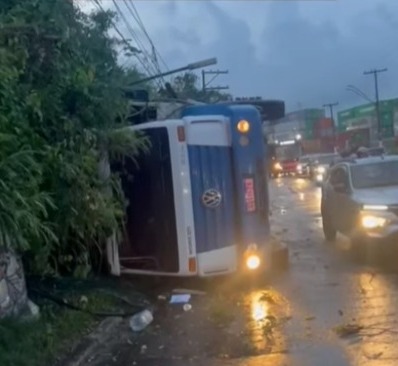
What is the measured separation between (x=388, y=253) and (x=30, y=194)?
7181 mm

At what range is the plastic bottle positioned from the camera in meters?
9.38

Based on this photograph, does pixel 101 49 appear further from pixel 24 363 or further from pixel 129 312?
pixel 24 363

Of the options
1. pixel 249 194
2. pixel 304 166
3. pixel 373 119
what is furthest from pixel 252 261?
pixel 373 119

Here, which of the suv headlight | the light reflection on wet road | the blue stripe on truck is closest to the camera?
the light reflection on wet road

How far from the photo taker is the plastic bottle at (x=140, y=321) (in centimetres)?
938

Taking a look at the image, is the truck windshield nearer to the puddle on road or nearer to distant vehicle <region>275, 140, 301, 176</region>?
distant vehicle <region>275, 140, 301, 176</region>

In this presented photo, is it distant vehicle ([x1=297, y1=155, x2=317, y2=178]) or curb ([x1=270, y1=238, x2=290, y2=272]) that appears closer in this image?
curb ([x1=270, y1=238, x2=290, y2=272])

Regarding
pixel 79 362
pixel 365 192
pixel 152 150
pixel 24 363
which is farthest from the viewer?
Answer: pixel 365 192

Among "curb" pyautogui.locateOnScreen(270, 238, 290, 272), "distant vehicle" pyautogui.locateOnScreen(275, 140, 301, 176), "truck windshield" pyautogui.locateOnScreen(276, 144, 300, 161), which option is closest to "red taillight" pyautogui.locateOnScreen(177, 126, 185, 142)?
"curb" pyautogui.locateOnScreen(270, 238, 290, 272)

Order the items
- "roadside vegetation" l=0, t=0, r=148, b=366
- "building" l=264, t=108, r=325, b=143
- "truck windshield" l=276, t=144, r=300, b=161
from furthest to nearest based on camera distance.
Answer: "building" l=264, t=108, r=325, b=143, "truck windshield" l=276, t=144, r=300, b=161, "roadside vegetation" l=0, t=0, r=148, b=366

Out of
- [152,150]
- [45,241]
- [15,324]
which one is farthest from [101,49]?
[15,324]

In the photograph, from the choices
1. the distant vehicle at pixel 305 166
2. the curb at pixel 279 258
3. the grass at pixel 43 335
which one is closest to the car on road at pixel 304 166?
the distant vehicle at pixel 305 166

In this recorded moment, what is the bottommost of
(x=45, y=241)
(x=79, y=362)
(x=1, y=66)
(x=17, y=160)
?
(x=79, y=362)

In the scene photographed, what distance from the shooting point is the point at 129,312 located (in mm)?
10000
